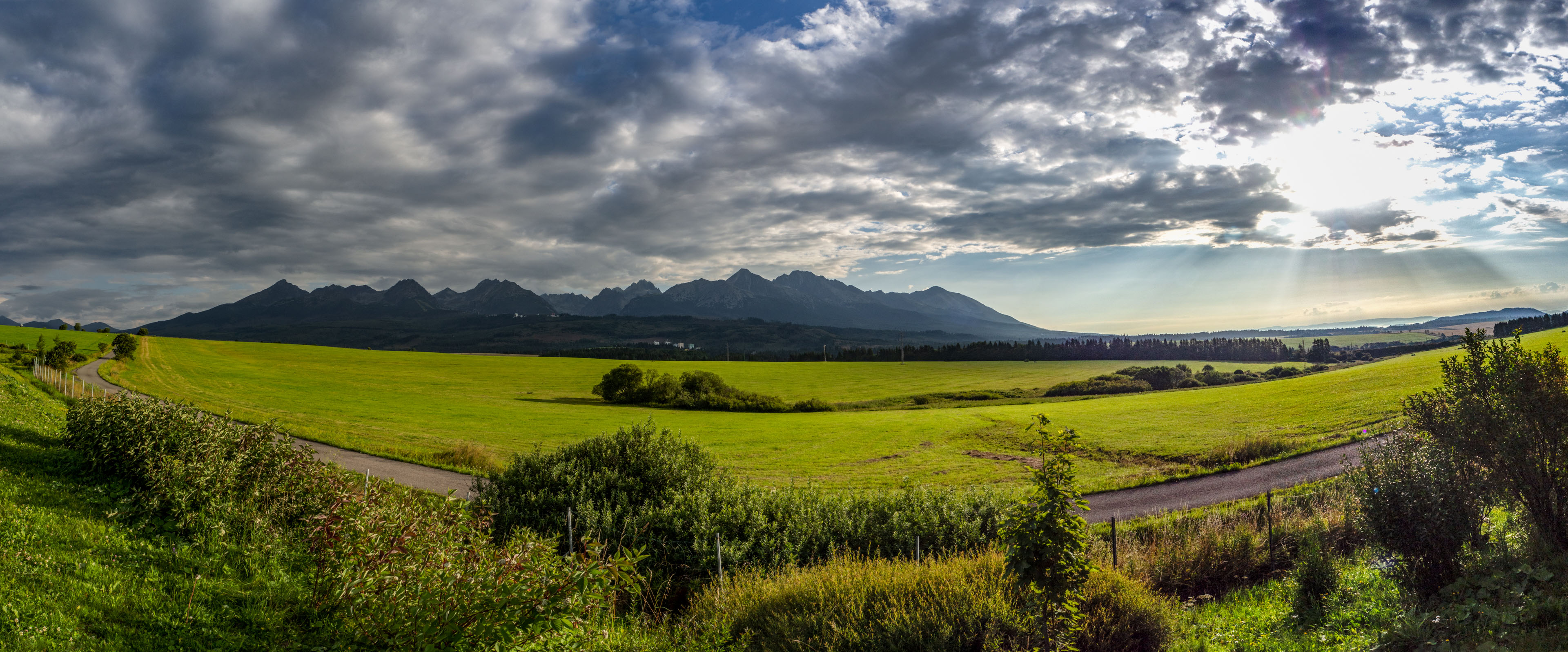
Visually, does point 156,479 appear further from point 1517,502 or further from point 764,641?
point 1517,502

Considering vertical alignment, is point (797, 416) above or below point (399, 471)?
below

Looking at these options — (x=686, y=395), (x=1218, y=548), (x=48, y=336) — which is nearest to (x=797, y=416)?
(x=686, y=395)

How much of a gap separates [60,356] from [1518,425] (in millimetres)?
93478

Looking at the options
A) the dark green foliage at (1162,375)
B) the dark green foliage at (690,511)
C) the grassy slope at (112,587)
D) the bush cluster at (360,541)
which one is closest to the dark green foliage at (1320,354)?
the dark green foliage at (1162,375)

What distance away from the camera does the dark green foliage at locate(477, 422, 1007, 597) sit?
14.1 m

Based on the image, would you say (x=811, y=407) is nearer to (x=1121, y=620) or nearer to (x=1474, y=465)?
(x=1121, y=620)

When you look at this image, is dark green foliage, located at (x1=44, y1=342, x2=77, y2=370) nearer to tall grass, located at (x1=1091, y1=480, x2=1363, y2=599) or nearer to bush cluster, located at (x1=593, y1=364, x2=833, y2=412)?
bush cluster, located at (x1=593, y1=364, x2=833, y2=412)

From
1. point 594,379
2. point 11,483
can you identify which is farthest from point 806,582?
point 594,379

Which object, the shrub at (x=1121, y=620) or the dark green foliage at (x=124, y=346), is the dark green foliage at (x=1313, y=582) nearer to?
the shrub at (x=1121, y=620)

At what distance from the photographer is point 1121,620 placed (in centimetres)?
1005

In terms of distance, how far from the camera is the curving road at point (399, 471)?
25.4m

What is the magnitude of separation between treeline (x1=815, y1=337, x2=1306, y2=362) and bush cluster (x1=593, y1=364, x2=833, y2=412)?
7132 cm

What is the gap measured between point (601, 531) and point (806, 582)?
571 centimetres

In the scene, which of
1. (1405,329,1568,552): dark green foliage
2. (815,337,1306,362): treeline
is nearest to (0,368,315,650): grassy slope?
(1405,329,1568,552): dark green foliage
